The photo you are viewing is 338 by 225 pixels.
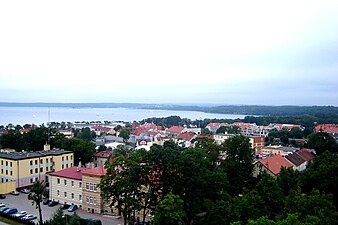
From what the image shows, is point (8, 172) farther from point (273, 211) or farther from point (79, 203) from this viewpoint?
point (273, 211)

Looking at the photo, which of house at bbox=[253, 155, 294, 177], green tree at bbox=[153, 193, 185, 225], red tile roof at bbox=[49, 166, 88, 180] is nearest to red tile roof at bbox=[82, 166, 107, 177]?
red tile roof at bbox=[49, 166, 88, 180]

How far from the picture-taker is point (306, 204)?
1642cm

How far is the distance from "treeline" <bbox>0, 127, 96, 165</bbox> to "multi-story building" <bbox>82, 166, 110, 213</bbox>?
47.4ft

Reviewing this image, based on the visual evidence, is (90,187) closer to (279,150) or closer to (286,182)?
(286,182)

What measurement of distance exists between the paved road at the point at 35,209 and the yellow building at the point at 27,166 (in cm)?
232

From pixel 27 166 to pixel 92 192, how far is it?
10526 millimetres

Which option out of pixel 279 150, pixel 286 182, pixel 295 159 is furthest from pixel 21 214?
pixel 279 150

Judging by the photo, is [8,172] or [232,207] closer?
[232,207]

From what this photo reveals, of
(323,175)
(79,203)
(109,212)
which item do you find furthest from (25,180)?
(323,175)

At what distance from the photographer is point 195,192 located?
20.8 m

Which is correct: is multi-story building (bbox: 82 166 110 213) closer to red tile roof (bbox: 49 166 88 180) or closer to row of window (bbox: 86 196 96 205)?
row of window (bbox: 86 196 96 205)

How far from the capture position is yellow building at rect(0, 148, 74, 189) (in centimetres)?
3278

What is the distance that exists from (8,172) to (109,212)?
13414 millimetres

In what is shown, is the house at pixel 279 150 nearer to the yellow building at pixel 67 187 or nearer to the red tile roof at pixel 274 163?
the red tile roof at pixel 274 163
